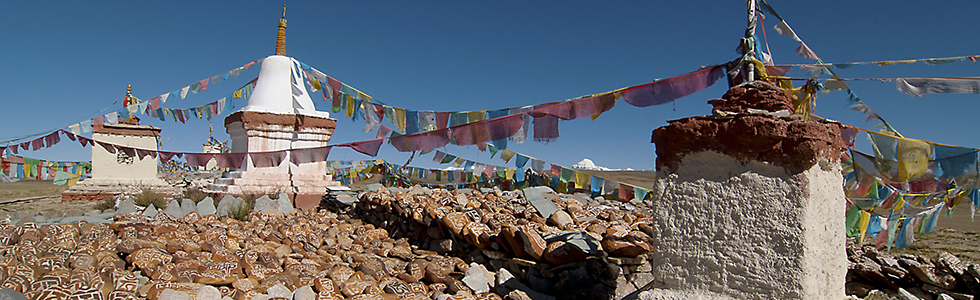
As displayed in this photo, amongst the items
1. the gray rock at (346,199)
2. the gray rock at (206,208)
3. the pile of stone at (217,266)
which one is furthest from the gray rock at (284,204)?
the pile of stone at (217,266)

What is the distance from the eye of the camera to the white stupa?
8.48 metres

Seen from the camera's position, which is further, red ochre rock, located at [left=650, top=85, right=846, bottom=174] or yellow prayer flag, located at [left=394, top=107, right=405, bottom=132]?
yellow prayer flag, located at [left=394, top=107, right=405, bottom=132]

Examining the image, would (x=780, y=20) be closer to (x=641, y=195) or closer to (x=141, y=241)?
(x=641, y=195)

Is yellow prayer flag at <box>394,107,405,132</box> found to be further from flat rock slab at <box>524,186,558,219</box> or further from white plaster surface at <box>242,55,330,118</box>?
white plaster surface at <box>242,55,330,118</box>

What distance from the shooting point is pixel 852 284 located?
153 inches

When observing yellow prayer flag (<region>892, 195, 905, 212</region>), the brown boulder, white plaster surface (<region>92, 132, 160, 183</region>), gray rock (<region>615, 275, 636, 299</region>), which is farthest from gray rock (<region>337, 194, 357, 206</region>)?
yellow prayer flag (<region>892, 195, 905, 212</region>)

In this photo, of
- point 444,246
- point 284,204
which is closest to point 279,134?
point 284,204

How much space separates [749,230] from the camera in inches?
100

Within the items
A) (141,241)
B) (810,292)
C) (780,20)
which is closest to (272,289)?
(141,241)

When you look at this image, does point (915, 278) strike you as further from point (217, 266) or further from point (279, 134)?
point (279, 134)

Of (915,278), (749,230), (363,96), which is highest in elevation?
(363,96)

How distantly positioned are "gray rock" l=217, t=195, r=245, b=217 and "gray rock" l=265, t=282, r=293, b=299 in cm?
441

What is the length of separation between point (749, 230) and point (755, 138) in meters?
0.50

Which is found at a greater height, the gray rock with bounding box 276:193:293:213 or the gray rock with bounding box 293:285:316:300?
the gray rock with bounding box 276:193:293:213
